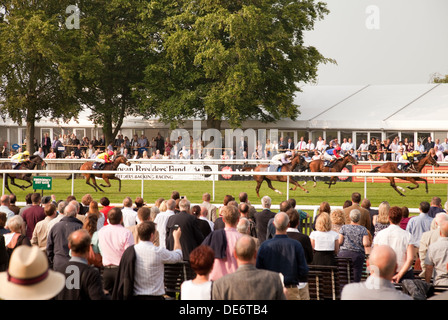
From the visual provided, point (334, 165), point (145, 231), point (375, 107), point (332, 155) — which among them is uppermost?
point (375, 107)

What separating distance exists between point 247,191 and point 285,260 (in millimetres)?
14827

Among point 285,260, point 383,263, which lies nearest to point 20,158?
point 285,260

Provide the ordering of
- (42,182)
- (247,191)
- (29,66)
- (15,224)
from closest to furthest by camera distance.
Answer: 1. (15,224)
2. (42,182)
3. (247,191)
4. (29,66)

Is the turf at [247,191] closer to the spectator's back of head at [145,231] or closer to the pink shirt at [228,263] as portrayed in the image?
the pink shirt at [228,263]

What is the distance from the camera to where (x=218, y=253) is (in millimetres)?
5562

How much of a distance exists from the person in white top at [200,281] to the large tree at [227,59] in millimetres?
25960

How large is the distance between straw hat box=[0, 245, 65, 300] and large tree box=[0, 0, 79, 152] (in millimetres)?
26182

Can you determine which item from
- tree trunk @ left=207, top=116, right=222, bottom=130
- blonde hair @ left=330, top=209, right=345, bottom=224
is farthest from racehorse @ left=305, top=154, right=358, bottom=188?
blonde hair @ left=330, top=209, right=345, bottom=224

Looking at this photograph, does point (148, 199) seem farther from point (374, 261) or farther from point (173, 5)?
point (173, 5)

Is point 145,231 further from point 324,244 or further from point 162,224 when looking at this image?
point 162,224

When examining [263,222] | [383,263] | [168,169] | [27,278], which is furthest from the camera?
[168,169]

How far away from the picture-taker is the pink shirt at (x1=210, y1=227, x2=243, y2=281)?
5578 millimetres

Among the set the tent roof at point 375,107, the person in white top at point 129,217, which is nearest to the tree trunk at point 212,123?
the tent roof at point 375,107

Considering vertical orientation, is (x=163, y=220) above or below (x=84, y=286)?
above
